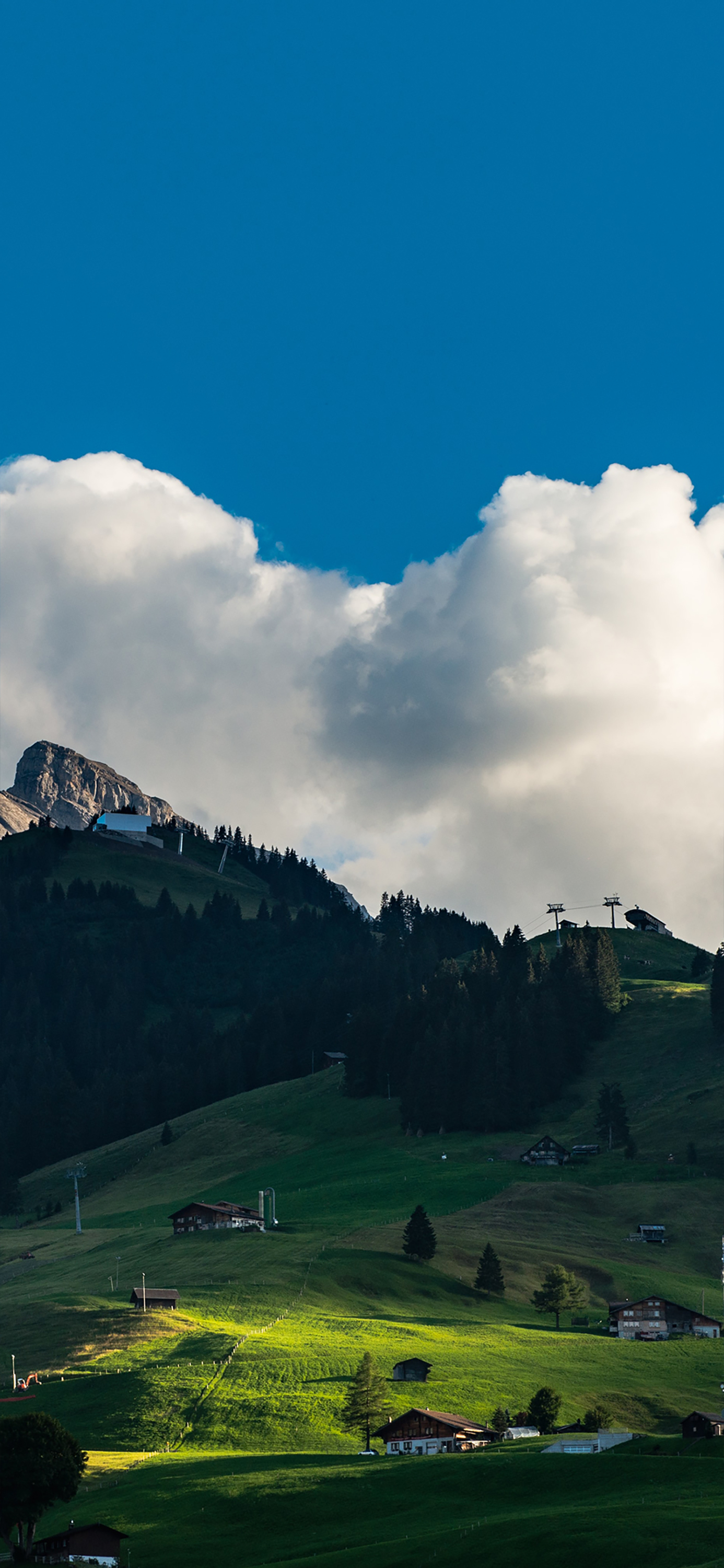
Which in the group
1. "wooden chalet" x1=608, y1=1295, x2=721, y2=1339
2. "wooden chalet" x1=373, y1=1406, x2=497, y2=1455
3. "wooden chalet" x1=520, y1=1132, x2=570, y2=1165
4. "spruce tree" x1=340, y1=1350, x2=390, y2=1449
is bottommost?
"wooden chalet" x1=373, y1=1406, x2=497, y2=1455

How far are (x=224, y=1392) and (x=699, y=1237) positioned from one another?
74.5 meters

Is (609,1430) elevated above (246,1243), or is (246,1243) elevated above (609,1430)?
(246,1243)

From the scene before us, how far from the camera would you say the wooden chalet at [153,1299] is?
124 m

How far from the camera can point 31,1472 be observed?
245ft

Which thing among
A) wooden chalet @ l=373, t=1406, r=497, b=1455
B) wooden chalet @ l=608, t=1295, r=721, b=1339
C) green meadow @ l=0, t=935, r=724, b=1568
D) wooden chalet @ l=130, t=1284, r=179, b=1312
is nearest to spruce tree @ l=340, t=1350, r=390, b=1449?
green meadow @ l=0, t=935, r=724, b=1568

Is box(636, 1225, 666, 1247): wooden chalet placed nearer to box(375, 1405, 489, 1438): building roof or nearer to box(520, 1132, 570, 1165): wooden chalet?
box(520, 1132, 570, 1165): wooden chalet

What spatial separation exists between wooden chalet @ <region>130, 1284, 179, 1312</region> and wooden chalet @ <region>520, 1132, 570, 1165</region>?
72703 mm

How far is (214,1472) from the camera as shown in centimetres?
8200

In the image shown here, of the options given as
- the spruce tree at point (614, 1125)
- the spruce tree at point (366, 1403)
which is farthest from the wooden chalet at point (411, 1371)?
the spruce tree at point (614, 1125)

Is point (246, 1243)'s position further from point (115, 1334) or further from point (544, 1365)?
point (544, 1365)

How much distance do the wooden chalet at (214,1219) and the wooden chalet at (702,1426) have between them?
84.9 m

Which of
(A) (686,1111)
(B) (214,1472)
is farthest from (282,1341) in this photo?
(A) (686,1111)

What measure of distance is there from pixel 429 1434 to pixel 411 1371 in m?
13.5

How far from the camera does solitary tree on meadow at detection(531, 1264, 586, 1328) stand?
131m
